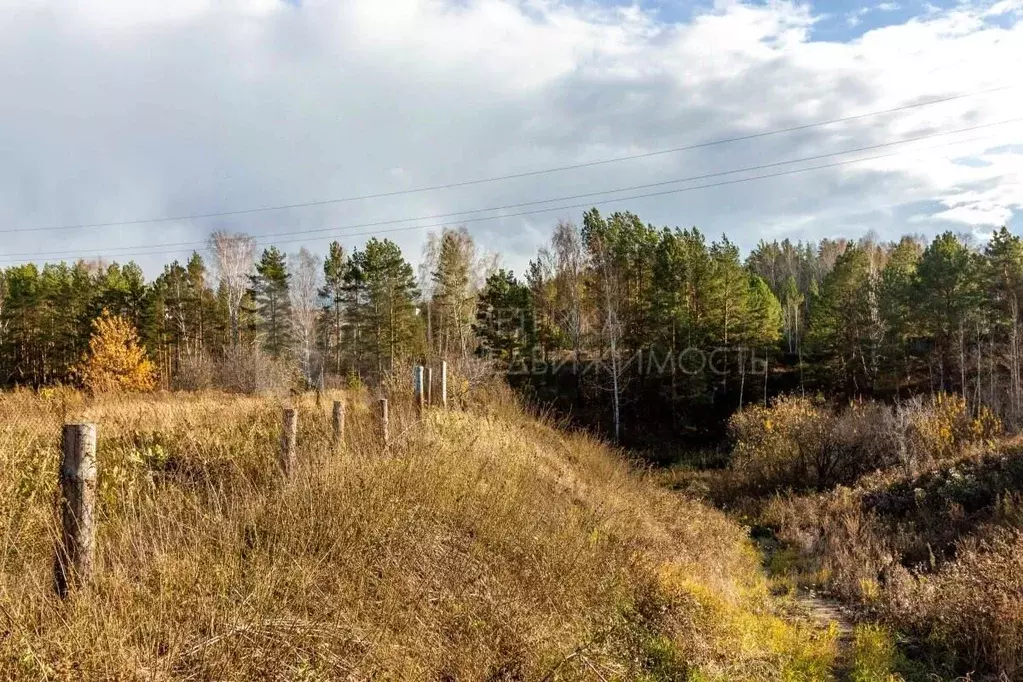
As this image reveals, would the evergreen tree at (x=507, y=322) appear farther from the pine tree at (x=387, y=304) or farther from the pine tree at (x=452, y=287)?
the pine tree at (x=387, y=304)

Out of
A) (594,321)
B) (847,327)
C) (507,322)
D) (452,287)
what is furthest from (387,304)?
(847,327)

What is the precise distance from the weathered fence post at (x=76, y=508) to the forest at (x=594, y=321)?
91.9ft

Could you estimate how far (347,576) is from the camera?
4.19 meters

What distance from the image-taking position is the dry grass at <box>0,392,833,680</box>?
3156 millimetres

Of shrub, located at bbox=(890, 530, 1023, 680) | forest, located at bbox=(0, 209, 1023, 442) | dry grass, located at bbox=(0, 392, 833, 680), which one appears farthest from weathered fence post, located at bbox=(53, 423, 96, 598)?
forest, located at bbox=(0, 209, 1023, 442)

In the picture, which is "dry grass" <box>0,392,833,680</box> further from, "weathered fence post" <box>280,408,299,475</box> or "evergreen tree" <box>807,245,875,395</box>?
"evergreen tree" <box>807,245,875,395</box>

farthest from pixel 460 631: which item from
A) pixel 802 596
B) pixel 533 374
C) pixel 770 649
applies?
pixel 533 374

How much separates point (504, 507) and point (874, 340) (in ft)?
114

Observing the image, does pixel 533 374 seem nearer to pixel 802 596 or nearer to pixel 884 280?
pixel 884 280

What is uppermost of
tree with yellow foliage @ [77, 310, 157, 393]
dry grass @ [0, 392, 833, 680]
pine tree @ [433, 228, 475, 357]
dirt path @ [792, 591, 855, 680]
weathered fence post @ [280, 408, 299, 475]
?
pine tree @ [433, 228, 475, 357]

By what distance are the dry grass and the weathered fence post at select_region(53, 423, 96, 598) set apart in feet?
0.37

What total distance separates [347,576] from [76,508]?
64.8 inches

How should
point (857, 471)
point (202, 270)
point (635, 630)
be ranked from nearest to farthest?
point (635, 630)
point (857, 471)
point (202, 270)

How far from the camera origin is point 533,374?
3900cm
